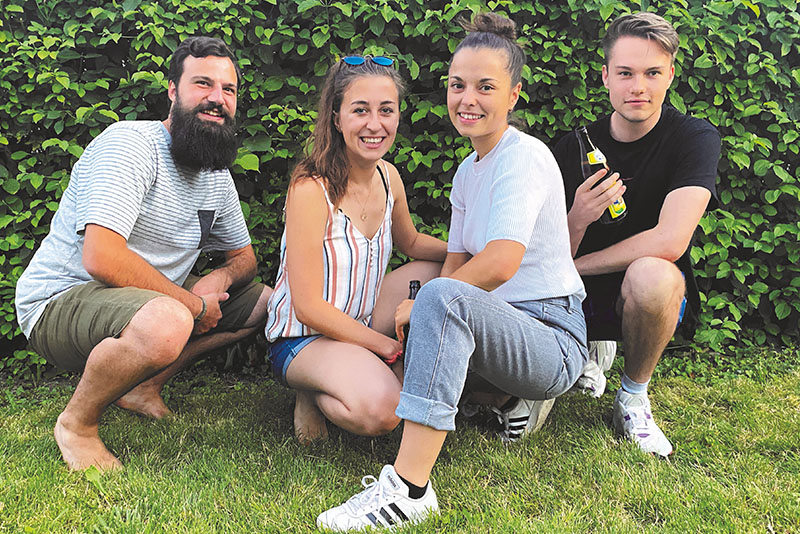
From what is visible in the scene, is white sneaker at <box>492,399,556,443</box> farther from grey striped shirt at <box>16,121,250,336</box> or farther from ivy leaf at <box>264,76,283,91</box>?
ivy leaf at <box>264,76,283,91</box>

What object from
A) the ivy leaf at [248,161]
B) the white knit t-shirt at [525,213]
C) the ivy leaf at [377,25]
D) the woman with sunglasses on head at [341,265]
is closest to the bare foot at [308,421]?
the woman with sunglasses on head at [341,265]

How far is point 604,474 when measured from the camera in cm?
247

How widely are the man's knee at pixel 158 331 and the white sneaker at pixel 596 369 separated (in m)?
1.84

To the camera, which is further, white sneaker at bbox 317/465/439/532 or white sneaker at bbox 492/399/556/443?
white sneaker at bbox 492/399/556/443

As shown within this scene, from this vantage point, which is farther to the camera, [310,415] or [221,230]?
[221,230]

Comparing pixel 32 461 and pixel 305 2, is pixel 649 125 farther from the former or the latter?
pixel 32 461

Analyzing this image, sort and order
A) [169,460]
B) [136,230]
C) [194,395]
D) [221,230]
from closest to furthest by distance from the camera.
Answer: [169,460], [136,230], [221,230], [194,395]

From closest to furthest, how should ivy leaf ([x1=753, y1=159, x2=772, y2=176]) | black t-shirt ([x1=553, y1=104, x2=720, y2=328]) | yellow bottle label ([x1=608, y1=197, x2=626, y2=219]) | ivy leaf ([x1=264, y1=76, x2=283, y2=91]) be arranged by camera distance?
black t-shirt ([x1=553, y1=104, x2=720, y2=328]) → yellow bottle label ([x1=608, y1=197, x2=626, y2=219]) → ivy leaf ([x1=264, y1=76, x2=283, y2=91]) → ivy leaf ([x1=753, y1=159, x2=772, y2=176])

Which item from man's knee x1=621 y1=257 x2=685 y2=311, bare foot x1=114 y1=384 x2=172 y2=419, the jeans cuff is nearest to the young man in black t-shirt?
man's knee x1=621 y1=257 x2=685 y2=311

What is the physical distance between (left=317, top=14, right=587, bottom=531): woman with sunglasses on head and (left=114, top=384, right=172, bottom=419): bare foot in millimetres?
1340

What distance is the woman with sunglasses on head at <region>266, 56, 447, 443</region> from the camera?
8.48 feet

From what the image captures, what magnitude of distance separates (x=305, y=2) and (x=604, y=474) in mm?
2518

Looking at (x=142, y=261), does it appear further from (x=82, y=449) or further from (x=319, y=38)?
(x=319, y=38)

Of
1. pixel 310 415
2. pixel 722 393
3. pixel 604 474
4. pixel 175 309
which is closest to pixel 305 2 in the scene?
pixel 175 309
